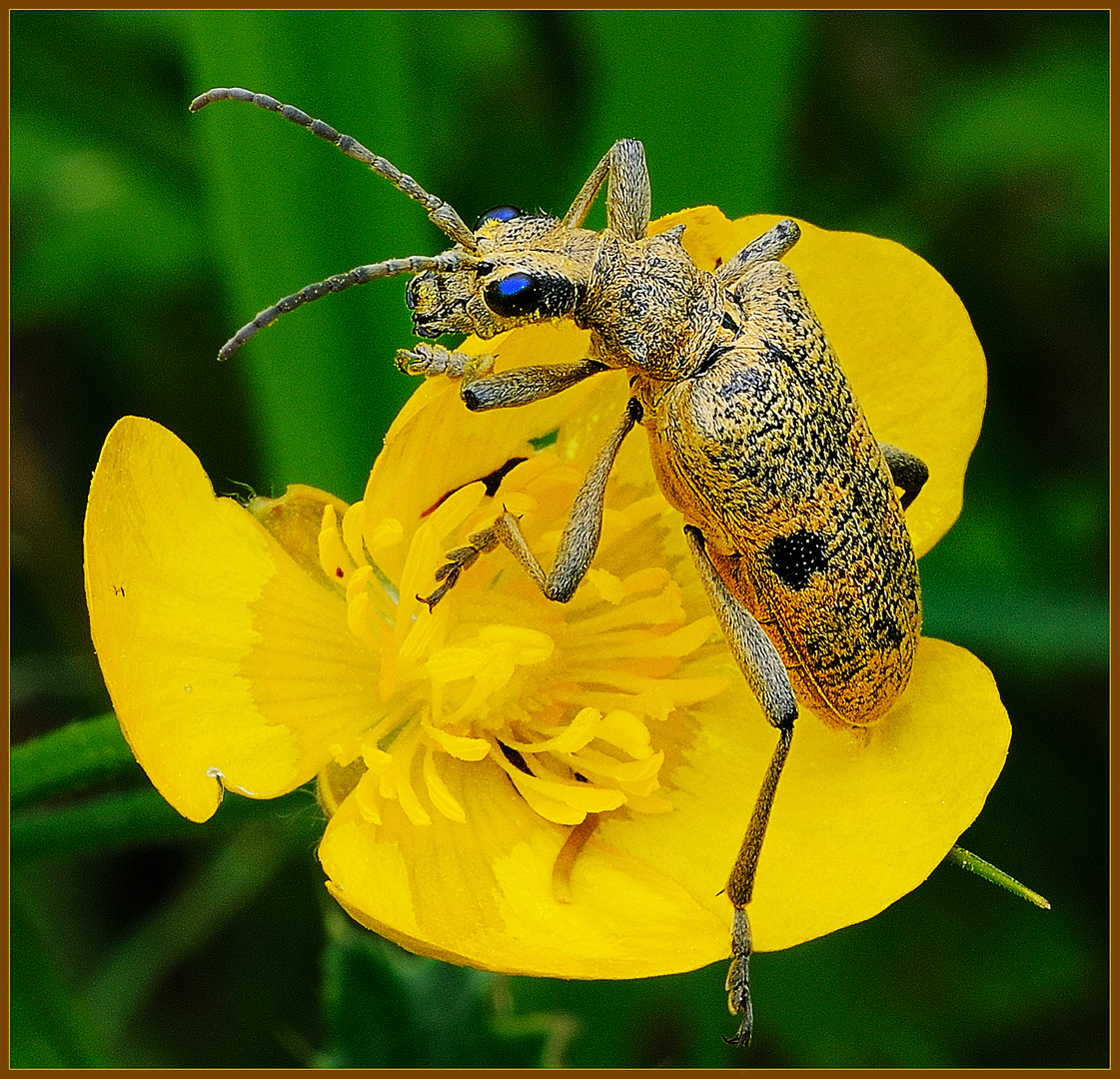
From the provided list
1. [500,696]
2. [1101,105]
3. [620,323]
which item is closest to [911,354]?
[620,323]

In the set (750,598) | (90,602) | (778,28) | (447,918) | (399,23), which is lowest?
(447,918)

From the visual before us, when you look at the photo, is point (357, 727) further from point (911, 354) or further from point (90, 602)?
point (911, 354)

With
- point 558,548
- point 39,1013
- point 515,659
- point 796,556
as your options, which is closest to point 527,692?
point 515,659

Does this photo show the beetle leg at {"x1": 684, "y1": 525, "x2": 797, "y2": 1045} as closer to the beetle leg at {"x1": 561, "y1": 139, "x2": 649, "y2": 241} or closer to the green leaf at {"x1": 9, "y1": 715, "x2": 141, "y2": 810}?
the beetle leg at {"x1": 561, "y1": 139, "x2": 649, "y2": 241}

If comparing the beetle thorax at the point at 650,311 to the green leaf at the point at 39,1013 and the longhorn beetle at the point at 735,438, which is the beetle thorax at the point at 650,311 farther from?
the green leaf at the point at 39,1013

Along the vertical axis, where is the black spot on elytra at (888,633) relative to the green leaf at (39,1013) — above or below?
above

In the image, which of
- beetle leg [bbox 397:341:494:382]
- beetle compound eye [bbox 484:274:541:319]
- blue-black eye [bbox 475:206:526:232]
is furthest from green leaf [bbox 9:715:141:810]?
blue-black eye [bbox 475:206:526:232]

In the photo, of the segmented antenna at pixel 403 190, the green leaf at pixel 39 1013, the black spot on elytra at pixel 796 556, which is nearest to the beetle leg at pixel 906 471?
the black spot on elytra at pixel 796 556
